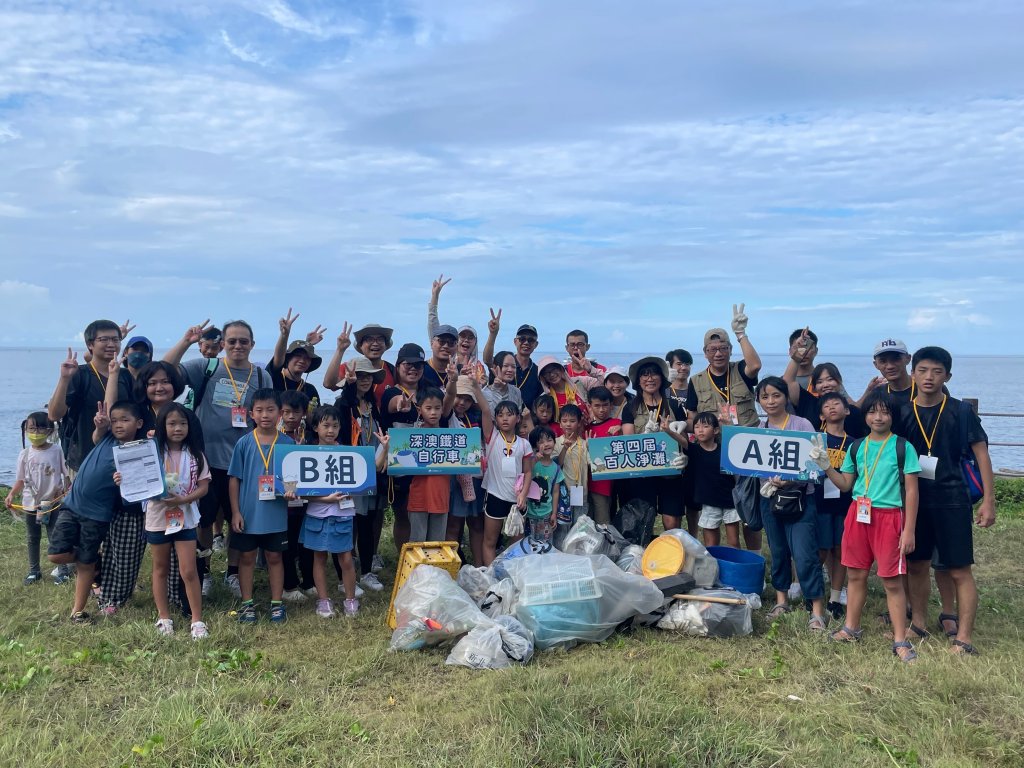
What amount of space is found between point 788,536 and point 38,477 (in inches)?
268

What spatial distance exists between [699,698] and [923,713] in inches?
48.6

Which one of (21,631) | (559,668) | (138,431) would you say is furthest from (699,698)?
(21,631)

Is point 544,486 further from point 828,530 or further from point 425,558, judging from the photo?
point 828,530

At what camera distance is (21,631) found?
5.70 m

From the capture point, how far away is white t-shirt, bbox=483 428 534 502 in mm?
6902

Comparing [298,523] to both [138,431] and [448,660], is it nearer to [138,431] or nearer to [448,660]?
[138,431]

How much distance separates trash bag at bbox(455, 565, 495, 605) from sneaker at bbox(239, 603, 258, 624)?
1.61 m

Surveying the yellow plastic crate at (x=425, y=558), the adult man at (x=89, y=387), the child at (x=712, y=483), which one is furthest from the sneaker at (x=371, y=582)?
the child at (x=712, y=483)

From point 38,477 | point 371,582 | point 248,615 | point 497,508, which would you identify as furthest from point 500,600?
point 38,477

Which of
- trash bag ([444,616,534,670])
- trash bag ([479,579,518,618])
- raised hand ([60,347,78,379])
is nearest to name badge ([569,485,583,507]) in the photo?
trash bag ([479,579,518,618])

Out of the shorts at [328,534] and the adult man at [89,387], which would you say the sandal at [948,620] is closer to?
the shorts at [328,534]

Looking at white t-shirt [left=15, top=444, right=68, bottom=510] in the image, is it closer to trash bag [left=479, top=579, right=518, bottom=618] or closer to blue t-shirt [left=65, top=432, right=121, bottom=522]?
blue t-shirt [left=65, top=432, right=121, bottom=522]

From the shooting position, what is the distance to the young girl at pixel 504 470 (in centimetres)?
689

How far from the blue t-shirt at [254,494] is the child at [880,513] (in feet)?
14.2
